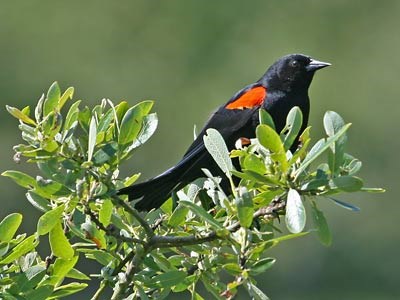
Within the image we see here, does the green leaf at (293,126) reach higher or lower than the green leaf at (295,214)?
higher

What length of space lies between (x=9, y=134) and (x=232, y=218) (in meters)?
13.8

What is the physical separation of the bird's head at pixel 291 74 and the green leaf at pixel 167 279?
1.51 metres

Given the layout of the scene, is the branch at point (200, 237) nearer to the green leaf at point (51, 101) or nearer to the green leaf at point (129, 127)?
the green leaf at point (129, 127)

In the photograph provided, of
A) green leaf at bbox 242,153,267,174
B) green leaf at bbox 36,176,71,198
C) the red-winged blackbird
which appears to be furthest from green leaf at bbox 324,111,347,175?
the red-winged blackbird

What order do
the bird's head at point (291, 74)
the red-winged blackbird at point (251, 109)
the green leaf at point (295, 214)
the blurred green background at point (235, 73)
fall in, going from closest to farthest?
the green leaf at point (295, 214)
the red-winged blackbird at point (251, 109)
the bird's head at point (291, 74)
the blurred green background at point (235, 73)

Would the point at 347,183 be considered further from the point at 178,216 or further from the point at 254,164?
the point at 178,216

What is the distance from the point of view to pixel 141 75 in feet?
60.0

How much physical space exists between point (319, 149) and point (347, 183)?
0.23 feet

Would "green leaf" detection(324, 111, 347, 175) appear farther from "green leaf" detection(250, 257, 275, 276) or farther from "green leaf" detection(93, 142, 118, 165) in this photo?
"green leaf" detection(93, 142, 118, 165)

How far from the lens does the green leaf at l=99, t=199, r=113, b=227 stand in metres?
1.81

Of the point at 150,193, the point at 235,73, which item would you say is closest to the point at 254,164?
the point at 150,193

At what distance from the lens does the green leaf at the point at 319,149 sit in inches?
66.8

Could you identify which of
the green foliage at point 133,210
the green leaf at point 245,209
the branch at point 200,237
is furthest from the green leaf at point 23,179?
the green leaf at point 245,209

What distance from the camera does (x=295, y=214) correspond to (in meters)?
1.70
